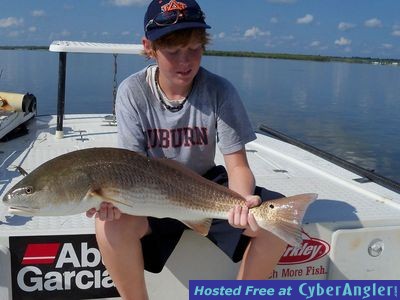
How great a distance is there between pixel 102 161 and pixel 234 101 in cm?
89

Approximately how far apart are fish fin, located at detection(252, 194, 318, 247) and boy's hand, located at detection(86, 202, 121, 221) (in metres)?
0.66

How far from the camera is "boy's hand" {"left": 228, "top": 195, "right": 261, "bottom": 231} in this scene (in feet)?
7.45

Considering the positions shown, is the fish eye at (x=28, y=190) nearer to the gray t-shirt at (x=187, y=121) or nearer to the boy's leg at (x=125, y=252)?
the boy's leg at (x=125, y=252)

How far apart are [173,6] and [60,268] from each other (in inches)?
57.0

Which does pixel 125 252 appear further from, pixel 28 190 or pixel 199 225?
pixel 28 190

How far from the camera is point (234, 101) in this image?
108 inches

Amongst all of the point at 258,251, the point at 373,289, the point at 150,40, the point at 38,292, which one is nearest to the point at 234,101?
the point at 150,40

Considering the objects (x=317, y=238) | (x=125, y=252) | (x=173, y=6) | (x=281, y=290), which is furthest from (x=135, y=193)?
(x=317, y=238)

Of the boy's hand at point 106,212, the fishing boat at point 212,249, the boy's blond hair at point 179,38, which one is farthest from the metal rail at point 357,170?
the boy's hand at point 106,212

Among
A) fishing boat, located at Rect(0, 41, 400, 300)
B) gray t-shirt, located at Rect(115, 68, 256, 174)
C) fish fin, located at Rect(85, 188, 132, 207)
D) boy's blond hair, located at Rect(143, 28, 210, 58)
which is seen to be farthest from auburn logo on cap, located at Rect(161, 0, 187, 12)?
fishing boat, located at Rect(0, 41, 400, 300)

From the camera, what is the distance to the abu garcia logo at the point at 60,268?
2.48 meters

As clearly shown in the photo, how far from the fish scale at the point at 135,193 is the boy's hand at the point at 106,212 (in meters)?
0.03

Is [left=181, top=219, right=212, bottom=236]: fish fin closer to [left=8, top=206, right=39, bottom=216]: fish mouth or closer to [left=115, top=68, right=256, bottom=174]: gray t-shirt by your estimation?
[left=115, top=68, right=256, bottom=174]: gray t-shirt

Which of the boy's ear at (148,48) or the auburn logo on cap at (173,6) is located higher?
the auburn logo on cap at (173,6)
